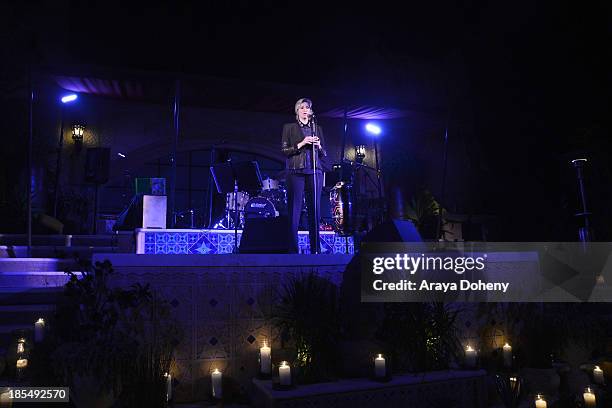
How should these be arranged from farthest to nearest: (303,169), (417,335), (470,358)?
(303,169), (470,358), (417,335)

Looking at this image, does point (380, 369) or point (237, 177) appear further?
point (237, 177)

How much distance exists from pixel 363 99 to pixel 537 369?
6726 millimetres

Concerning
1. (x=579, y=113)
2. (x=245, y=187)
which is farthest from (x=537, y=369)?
(x=579, y=113)

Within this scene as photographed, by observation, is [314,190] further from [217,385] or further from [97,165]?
[97,165]

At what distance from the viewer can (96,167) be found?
406 inches

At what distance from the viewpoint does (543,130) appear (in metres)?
9.44

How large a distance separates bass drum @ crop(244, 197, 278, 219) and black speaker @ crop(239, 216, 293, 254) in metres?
2.52

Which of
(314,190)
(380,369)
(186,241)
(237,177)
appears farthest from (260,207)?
(380,369)

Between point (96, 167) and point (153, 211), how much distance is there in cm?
459

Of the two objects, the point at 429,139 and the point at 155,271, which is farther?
the point at 429,139

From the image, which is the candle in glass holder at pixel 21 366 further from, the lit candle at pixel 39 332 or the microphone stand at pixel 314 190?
the microphone stand at pixel 314 190

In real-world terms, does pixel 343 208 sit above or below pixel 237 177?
below

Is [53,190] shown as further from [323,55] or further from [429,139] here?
[429,139]

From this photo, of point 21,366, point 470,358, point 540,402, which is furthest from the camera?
point 470,358
